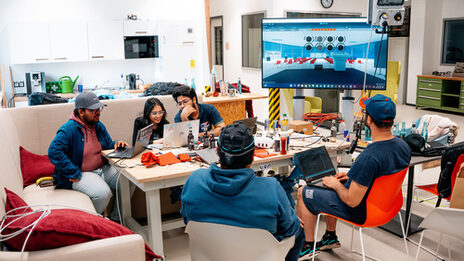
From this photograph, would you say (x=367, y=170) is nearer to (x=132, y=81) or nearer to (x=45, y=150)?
(x=45, y=150)

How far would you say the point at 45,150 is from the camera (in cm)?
461

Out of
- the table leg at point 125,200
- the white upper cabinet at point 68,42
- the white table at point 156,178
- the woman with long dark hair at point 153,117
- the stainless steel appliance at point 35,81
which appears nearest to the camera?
the white table at point 156,178

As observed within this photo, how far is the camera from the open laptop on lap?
11.4ft

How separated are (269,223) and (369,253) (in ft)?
6.31

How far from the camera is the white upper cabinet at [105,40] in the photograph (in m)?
7.54

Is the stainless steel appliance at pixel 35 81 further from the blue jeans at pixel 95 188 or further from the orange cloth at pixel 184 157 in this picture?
the orange cloth at pixel 184 157

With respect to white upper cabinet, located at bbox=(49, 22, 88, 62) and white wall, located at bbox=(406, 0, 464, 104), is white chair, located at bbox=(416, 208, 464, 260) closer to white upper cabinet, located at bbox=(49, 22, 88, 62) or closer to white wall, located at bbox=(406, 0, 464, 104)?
white upper cabinet, located at bbox=(49, 22, 88, 62)

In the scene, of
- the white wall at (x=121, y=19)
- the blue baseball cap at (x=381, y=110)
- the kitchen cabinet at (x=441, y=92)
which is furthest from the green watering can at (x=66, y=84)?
the kitchen cabinet at (x=441, y=92)

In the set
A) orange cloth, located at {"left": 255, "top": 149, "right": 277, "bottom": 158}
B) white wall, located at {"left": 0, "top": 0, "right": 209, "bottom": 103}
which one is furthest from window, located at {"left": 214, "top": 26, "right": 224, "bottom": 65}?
orange cloth, located at {"left": 255, "top": 149, "right": 277, "bottom": 158}

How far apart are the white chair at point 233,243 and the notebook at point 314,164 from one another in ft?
4.40

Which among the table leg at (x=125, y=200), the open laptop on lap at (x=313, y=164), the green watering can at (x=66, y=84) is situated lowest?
the table leg at (x=125, y=200)

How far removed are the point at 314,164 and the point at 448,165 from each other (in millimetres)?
1047

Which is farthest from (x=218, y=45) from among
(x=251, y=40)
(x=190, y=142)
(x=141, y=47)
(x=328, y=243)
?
(x=328, y=243)

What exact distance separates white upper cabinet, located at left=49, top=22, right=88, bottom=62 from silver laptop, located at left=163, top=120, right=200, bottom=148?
4148mm
